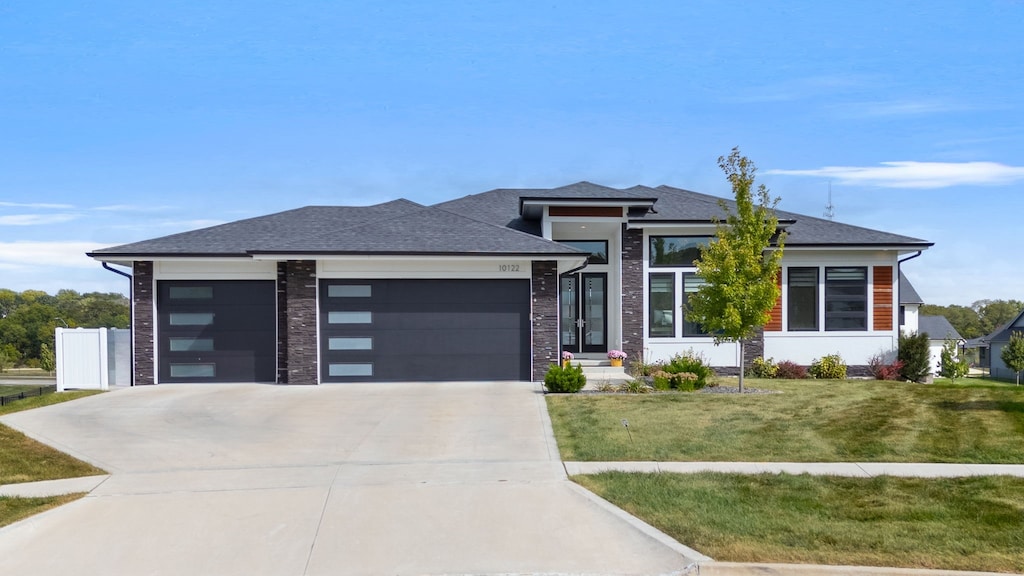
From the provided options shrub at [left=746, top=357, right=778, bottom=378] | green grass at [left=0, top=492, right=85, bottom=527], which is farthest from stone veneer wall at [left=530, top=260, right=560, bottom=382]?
green grass at [left=0, top=492, right=85, bottom=527]

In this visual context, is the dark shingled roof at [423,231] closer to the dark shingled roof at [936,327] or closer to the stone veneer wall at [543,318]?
the stone veneer wall at [543,318]

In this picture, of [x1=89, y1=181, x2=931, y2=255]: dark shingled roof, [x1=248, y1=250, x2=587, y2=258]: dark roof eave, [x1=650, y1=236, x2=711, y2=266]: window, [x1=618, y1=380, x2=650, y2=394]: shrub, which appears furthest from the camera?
[x1=650, y1=236, x2=711, y2=266]: window

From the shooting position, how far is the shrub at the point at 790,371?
22.0 m

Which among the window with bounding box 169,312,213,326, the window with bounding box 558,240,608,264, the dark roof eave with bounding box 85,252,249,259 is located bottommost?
the window with bounding box 169,312,213,326

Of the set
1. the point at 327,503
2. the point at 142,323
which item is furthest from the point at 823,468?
the point at 142,323

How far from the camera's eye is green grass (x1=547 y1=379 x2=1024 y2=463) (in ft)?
33.8

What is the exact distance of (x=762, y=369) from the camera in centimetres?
2197

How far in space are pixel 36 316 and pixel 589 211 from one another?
74.2 meters

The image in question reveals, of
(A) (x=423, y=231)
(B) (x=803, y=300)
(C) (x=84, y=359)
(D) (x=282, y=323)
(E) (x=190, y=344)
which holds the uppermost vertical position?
(A) (x=423, y=231)

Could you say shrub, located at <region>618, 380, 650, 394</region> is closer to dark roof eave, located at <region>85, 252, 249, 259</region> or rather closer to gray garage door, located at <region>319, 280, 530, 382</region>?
gray garage door, located at <region>319, 280, 530, 382</region>

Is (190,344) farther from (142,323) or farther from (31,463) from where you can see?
(31,463)

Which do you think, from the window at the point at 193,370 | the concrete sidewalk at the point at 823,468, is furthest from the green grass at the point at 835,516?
the window at the point at 193,370

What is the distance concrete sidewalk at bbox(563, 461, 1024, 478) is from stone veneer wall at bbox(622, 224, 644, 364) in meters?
12.2

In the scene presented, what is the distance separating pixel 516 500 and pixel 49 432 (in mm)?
8790
